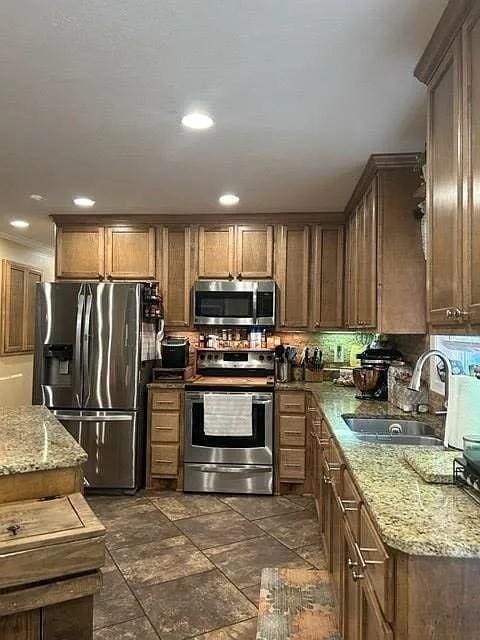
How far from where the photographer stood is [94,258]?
461 centimetres

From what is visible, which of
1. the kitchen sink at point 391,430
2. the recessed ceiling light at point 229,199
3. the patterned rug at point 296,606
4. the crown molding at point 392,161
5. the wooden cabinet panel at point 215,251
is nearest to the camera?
the patterned rug at point 296,606

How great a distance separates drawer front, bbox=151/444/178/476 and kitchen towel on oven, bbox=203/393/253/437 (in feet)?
1.36

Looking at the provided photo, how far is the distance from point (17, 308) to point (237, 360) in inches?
120

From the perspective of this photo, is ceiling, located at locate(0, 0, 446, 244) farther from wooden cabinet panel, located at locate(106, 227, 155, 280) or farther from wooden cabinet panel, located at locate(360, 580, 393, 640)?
wooden cabinet panel, located at locate(360, 580, 393, 640)

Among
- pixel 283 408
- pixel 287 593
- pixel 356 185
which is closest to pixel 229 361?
pixel 283 408

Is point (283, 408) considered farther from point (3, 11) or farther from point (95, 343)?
point (3, 11)

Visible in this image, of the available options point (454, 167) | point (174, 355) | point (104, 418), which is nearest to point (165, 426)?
point (104, 418)

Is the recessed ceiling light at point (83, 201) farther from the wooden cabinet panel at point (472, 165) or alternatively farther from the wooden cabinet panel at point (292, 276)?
the wooden cabinet panel at point (472, 165)

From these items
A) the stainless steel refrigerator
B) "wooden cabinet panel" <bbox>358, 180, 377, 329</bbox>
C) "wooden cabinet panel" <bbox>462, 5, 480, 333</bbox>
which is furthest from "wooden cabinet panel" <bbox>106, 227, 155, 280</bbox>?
"wooden cabinet panel" <bbox>462, 5, 480, 333</bbox>

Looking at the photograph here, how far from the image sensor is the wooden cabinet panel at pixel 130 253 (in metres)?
4.56

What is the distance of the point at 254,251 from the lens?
4512 millimetres

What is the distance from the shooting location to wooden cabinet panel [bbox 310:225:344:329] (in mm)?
4422

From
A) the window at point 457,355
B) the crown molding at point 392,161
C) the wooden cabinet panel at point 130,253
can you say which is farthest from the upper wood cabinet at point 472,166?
the wooden cabinet panel at point 130,253

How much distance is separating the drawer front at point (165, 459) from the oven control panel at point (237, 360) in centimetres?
85
